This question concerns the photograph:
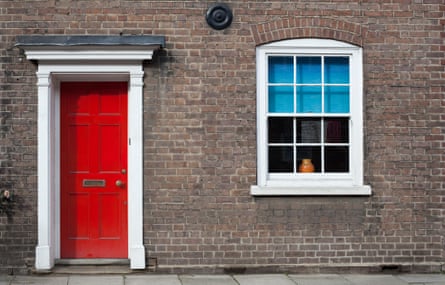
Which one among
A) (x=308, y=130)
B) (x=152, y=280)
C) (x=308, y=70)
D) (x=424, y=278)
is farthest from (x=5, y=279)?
(x=424, y=278)

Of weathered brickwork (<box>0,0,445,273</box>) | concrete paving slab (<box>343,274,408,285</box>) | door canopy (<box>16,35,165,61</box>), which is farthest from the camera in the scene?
weathered brickwork (<box>0,0,445,273</box>)

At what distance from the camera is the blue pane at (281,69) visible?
9.20 metres

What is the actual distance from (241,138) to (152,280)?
220cm

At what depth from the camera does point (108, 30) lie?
8.91 metres

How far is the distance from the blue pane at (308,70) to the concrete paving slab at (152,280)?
3.16 metres

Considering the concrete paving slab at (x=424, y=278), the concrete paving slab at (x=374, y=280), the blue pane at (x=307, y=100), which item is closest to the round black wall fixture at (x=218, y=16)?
the blue pane at (x=307, y=100)

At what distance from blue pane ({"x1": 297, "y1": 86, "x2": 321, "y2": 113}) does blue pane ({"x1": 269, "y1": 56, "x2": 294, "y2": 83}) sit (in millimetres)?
214

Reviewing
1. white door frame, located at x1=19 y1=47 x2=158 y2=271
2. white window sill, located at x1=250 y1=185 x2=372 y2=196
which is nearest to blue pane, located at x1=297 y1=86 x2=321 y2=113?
white window sill, located at x1=250 y1=185 x2=372 y2=196

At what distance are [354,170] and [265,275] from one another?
1.89 meters

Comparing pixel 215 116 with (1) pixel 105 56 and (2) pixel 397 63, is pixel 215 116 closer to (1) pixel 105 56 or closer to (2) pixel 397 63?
(1) pixel 105 56

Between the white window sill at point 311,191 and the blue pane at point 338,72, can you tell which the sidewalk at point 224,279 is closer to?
the white window sill at point 311,191

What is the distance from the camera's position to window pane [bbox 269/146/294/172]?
919cm

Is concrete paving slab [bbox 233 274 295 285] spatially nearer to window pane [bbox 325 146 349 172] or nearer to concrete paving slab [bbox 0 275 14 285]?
window pane [bbox 325 146 349 172]

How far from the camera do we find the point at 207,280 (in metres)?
8.57
